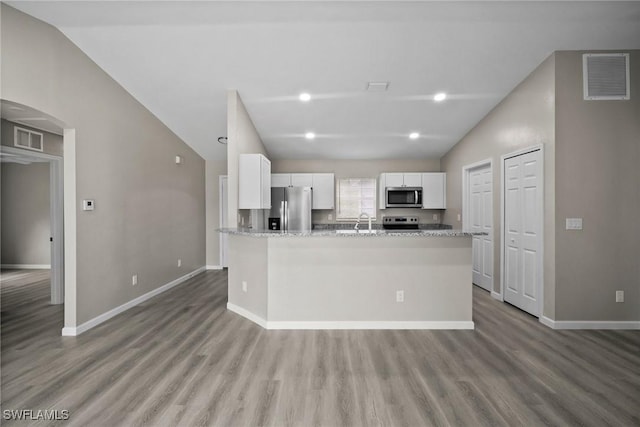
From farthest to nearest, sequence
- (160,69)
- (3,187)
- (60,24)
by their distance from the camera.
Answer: (3,187), (160,69), (60,24)

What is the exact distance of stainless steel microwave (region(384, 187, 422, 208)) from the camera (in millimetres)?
6469

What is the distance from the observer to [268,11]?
283 centimetres

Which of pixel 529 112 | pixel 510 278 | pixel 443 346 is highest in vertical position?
pixel 529 112

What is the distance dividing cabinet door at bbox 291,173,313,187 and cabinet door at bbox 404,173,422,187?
6.38 ft

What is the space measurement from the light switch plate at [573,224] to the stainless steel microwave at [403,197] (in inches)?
122

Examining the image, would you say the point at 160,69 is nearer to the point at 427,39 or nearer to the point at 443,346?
the point at 427,39

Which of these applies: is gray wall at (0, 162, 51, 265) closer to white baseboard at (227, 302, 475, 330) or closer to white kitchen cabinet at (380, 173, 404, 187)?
white baseboard at (227, 302, 475, 330)

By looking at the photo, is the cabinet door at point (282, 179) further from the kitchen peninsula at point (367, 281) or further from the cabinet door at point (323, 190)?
the kitchen peninsula at point (367, 281)

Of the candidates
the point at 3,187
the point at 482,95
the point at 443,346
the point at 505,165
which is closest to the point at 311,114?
the point at 482,95

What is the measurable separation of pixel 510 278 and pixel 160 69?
505cm

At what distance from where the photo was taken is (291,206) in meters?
6.09

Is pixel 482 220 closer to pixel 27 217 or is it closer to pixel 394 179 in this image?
pixel 394 179

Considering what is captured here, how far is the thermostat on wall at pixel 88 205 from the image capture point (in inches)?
136
